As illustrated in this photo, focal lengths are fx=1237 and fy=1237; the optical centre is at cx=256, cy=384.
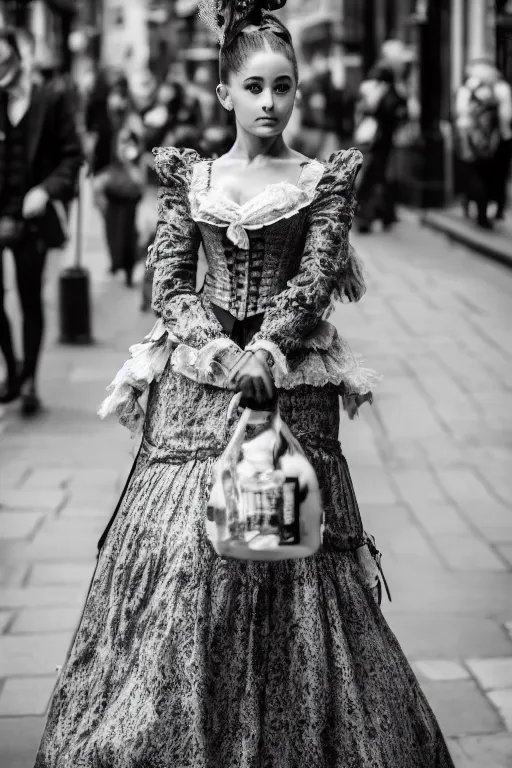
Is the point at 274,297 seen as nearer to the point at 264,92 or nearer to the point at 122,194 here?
the point at 264,92

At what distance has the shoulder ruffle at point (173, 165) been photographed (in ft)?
9.75

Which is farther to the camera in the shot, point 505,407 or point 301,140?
point 301,140

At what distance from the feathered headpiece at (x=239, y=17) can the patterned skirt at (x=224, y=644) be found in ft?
2.67

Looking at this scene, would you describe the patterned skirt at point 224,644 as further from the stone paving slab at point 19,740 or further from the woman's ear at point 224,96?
the woman's ear at point 224,96

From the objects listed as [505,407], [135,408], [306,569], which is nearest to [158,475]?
[135,408]

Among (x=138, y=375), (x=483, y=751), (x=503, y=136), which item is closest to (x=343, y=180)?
(x=138, y=375)

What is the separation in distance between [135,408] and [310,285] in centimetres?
57

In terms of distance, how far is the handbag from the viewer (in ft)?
8.30

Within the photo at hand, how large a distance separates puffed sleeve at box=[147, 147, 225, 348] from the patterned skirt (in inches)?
6.2

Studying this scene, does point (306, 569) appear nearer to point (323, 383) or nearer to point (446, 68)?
point (323, 383)

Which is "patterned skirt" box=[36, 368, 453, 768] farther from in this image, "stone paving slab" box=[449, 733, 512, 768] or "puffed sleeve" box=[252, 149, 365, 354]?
"stone paving slab" box=[449, 733, 512, 768]

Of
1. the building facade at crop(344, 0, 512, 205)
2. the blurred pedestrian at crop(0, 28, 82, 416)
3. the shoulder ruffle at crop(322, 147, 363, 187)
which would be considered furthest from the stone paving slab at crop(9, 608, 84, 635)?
the building facade at crop(344, 0, 512, 205)

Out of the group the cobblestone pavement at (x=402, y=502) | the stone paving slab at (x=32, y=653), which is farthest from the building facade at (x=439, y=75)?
the stone paving slab at (x=32, y=653)

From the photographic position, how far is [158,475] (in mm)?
2920
